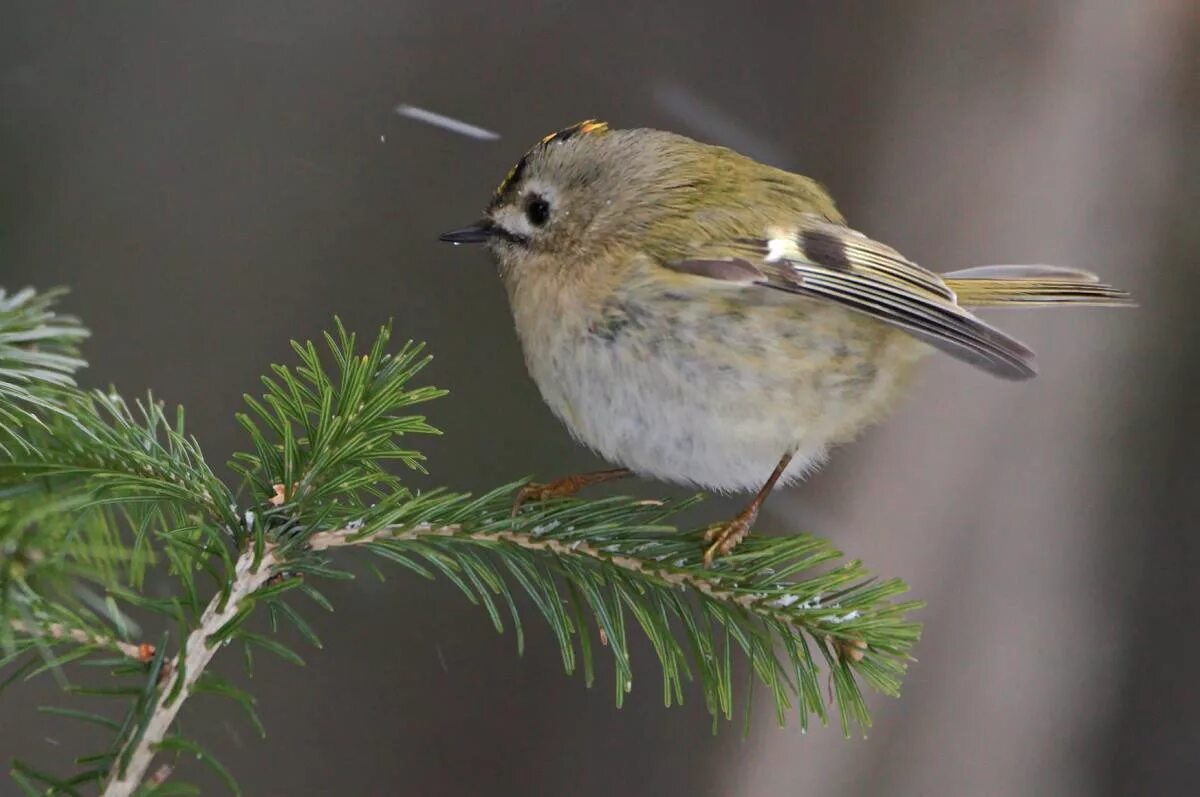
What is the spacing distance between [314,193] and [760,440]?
0.85m

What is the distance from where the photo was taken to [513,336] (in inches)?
55.6

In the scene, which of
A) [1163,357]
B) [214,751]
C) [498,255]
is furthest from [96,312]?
[1163,357]

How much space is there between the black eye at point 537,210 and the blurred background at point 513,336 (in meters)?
0.46

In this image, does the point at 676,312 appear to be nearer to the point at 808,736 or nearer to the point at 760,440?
the point at 760,440

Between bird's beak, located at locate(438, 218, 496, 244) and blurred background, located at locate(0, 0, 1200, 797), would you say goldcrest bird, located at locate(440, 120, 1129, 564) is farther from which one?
blurred background, located at locate(0, 0, 1200, 797)

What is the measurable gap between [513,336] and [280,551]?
890 mm

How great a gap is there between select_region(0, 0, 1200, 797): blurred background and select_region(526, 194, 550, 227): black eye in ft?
1.50

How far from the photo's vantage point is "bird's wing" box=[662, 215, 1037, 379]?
804 mm

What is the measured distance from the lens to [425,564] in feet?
4.63

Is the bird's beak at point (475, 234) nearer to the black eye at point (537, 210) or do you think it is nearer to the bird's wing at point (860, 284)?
the black eye at point (537, 210)

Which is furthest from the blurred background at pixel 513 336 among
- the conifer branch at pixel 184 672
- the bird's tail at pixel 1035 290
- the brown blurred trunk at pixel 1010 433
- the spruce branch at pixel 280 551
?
the conifer branch at pixel 184 672

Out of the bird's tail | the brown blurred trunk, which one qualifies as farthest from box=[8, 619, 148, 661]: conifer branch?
the brown blurred trunk

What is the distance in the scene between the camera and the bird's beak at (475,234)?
0.90 metres

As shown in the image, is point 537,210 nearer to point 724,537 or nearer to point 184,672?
point 724,537
